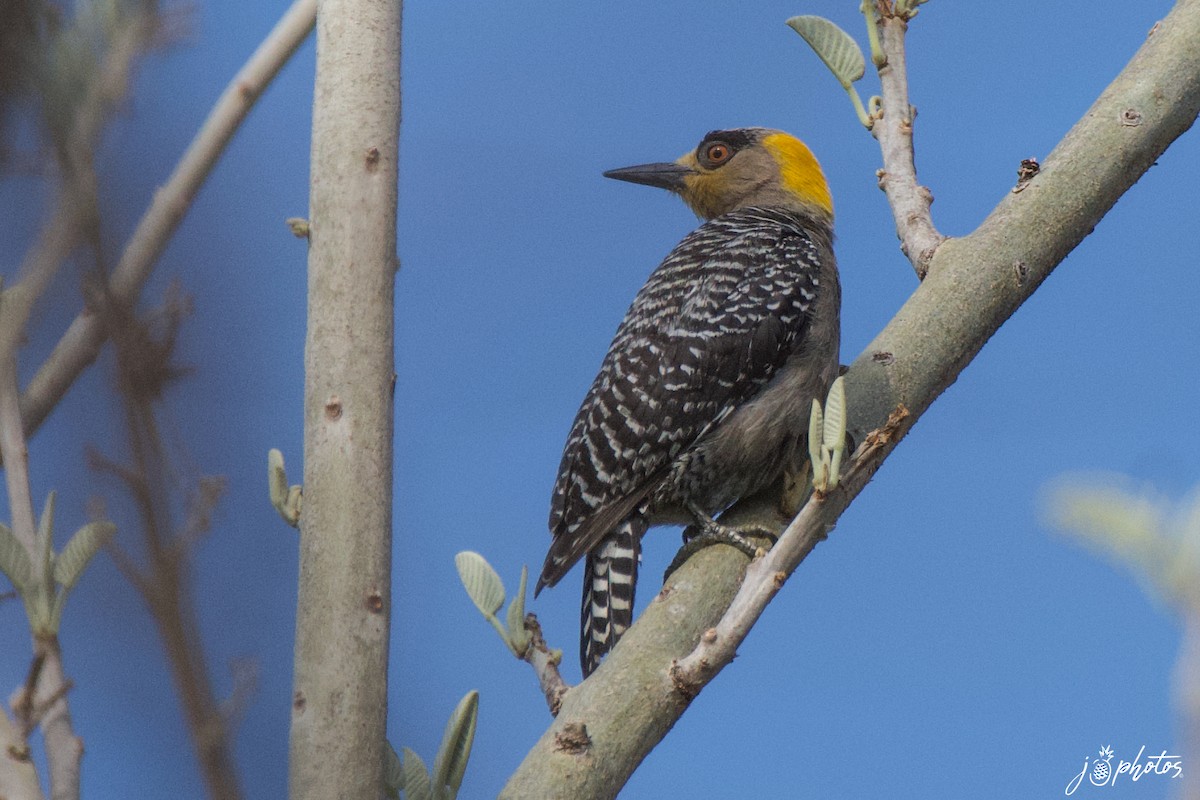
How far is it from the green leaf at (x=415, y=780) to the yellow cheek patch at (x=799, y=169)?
4.06 meters

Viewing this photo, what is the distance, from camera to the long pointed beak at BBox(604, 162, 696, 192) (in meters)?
6.09

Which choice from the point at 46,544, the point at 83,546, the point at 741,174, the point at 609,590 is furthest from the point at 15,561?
the point at 741,174

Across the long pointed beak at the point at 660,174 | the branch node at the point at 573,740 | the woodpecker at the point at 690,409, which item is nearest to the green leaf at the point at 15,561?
the branch node at the point at 573,740

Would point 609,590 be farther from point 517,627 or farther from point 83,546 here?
point 83,546

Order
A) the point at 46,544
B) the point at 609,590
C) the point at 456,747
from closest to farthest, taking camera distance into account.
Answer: the point at 46,544
the point at 456,747
the point at 609,590

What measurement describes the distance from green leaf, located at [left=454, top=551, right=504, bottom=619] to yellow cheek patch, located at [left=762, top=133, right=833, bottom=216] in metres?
3.35

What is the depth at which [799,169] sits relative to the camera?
5.95 meters

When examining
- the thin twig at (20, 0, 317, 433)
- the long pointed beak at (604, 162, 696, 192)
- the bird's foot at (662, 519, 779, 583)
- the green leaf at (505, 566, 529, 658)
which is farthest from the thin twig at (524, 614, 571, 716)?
the long pointed beak at (604, 162, 696, 192)

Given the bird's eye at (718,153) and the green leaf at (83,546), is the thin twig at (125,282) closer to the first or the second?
the green leaf at (83,546)

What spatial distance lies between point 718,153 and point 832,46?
2.08m

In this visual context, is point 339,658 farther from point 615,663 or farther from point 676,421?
point 676,421

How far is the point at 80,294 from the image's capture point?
846 mm

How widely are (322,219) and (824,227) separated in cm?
363

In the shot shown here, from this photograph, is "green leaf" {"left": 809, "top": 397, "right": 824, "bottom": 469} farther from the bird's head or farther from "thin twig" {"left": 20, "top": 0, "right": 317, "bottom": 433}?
the bird's head
